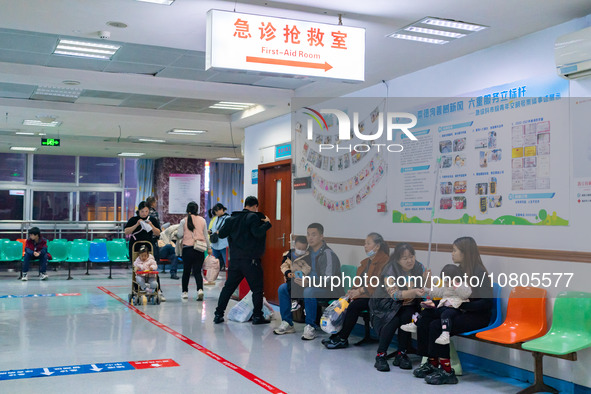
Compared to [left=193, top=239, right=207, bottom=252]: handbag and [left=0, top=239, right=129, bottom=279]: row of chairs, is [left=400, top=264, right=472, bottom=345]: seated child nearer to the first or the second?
[left=193, top=239, right=207, bottom=252]: handbag

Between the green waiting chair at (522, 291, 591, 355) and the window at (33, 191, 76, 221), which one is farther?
the window at (33, 191, 76, 221)

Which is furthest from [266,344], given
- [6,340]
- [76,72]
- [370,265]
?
[76,72]

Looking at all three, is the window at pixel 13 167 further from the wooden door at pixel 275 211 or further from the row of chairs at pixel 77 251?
the wooden door at pixel 275 211

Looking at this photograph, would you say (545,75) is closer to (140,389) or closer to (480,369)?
(480,369)

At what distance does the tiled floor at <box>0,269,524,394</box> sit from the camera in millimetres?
4691

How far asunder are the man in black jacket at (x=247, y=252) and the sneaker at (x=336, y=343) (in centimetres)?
151

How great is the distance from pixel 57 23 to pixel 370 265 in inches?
142

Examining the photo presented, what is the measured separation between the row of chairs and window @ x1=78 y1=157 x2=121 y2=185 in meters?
4.26

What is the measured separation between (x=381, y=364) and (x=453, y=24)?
9.49 feet

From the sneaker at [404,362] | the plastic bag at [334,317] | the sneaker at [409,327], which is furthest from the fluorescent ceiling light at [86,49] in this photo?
the sneaker at [404,362]

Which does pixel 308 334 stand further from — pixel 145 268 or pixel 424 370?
pixel 145 268

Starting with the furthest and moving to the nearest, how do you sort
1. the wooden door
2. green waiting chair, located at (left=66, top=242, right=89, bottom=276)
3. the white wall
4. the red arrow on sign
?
green waiting chair, located at (left=66, top=242, right=89, bottom=276) → the wooden door → the white wall → the red arrow on sign

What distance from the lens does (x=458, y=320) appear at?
4.93m

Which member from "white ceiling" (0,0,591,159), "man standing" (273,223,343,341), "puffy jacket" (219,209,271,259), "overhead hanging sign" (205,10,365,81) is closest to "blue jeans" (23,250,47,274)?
"white ceiling" (0,0,591,159)
